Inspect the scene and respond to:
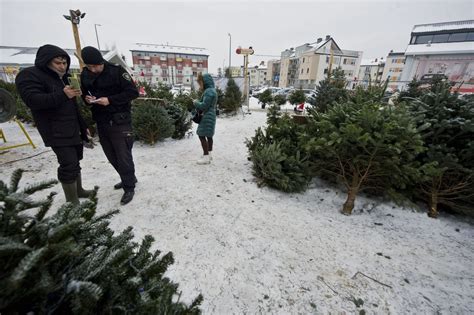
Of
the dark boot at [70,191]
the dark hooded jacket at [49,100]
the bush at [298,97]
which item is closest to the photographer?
the dark hooded jacket at [49,100]

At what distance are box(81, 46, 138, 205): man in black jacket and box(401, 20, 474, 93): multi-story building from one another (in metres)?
33.5

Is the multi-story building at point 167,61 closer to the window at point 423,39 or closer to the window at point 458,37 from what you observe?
the window at point 423,39

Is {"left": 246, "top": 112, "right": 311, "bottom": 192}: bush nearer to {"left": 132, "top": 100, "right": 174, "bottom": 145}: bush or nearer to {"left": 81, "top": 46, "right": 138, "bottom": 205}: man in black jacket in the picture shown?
{"left": 81, "top": 46, "right": 138, "bottom": 205}: man in black jacket

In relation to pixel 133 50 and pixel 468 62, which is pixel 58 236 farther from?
pixel 133 50

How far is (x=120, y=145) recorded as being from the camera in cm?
286

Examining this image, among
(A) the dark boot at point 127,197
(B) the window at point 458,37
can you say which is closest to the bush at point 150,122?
(A) the dark boot at point 127,197

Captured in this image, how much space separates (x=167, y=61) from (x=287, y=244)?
61067 mm

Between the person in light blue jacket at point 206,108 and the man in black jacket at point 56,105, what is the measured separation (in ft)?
6.89

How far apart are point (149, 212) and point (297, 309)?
2083 millimetres

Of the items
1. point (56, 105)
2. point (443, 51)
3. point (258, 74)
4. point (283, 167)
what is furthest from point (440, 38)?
point (258, 74)

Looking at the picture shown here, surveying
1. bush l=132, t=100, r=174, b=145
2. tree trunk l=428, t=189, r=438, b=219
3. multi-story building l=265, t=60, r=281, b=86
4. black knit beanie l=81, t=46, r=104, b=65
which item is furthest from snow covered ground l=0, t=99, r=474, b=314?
multi-story building l=265, t=60, r=281, b=86

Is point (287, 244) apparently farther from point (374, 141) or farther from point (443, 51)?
point (443, 51)

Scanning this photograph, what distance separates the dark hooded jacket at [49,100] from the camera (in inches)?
84.8

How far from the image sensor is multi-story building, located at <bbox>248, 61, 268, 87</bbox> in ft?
262
